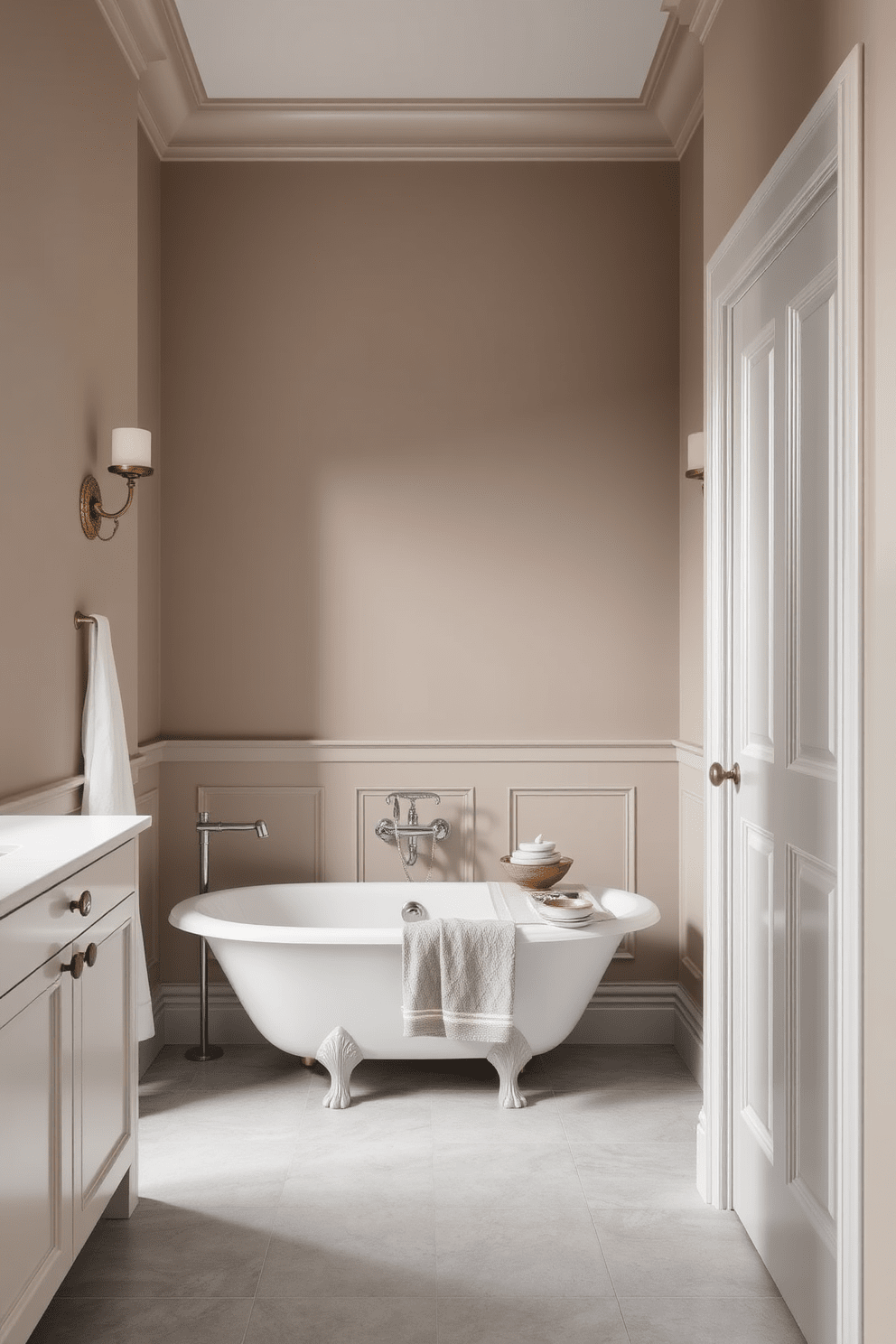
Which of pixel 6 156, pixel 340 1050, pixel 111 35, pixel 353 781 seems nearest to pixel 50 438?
pixel 6 156

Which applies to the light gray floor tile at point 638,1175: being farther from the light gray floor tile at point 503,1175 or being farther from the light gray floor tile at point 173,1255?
the light gray floor tile at point 173,1255

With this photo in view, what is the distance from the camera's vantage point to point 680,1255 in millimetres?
2322

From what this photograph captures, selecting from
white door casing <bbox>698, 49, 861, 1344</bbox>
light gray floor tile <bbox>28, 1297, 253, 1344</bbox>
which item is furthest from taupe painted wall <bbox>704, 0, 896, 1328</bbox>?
light gray floor tile <bbox>28, 1297, 253, 1344</bbox>

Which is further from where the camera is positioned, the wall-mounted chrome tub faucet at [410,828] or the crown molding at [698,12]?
the wall-mounted chrome tub faucet at [410,828]

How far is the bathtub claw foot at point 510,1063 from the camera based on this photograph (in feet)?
10.3

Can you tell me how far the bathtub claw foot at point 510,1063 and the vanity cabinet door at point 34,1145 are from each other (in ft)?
4.88

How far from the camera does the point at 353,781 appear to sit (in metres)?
3.76

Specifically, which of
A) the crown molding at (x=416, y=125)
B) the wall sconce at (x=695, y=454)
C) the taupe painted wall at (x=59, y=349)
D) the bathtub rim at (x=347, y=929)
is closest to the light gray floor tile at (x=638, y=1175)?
the bathtub rim at (x=347, y=929)

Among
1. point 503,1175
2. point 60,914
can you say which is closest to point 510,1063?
point 503,1175

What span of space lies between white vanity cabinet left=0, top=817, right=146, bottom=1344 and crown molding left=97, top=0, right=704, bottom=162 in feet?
8.15

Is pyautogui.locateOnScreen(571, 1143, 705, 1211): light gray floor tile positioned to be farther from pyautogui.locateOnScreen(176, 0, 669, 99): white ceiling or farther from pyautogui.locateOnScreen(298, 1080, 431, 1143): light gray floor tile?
pyautogui.locateOnScreen(176, 0, 669, 99): white ceiling

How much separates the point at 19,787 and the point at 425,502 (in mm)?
1808

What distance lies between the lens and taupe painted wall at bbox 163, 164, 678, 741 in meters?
3.76

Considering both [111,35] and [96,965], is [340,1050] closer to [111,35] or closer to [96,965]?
[96,965]
